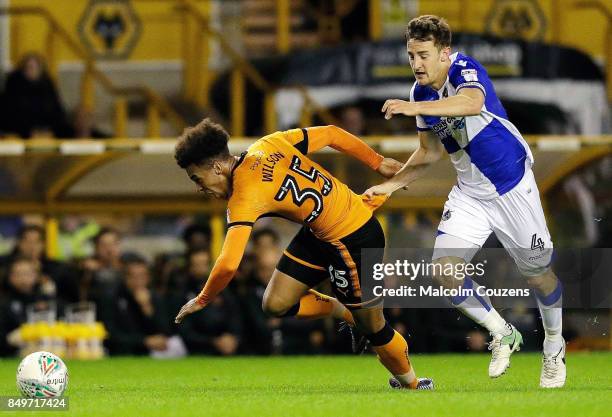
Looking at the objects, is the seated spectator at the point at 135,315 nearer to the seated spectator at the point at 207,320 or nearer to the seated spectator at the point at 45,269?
the seated spectator at the point at 207,320

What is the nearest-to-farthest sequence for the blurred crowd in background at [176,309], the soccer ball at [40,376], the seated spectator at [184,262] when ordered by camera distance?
1. the soccer ball at [40,376]
2. the blurred crowd in background at [176,309]
3. the seated spectator at [184,262]

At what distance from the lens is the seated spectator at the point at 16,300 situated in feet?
53.0

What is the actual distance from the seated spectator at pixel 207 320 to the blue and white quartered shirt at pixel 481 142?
19.5 feet

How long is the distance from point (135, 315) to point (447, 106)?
7.05 meters

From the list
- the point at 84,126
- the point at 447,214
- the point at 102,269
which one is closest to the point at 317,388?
the point at 447,214

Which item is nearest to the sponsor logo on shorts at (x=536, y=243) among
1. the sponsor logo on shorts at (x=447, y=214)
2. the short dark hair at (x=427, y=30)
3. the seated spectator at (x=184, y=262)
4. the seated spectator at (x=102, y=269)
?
the sponsor logo on shorts at (x=447, y=214)

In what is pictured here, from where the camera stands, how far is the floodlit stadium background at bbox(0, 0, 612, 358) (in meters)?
16.2

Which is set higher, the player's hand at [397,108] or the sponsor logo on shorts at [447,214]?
the player's hand at [397,108]

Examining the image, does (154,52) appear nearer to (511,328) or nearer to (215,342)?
(215,342)

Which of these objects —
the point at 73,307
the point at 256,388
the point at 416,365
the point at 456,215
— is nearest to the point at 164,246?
the point at 73,307

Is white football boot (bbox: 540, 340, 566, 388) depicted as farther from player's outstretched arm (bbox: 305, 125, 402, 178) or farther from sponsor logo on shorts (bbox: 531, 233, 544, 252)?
player's outstretched arm (bbox: 305, 125, 402, 178)

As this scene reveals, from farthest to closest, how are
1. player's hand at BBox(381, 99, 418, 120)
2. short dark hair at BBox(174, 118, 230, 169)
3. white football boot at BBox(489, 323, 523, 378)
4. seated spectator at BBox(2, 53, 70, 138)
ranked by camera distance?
seated spectator at BBox(2, 53, 70, 138), white football boot at BBox(489, 323, 523, 378), short dark hair at BBox(174, 118, 230, 169), player's hand at BBox(381, 99, 418, 120)

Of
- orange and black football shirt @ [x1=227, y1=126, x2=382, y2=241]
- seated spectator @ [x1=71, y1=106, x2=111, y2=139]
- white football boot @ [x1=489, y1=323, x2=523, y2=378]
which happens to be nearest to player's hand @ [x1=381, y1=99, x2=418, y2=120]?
orange and black football shirt @ [x1=227, y1=126, x2=382, y2=241]

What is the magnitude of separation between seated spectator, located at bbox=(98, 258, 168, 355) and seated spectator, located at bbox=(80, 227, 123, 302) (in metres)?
0.12
